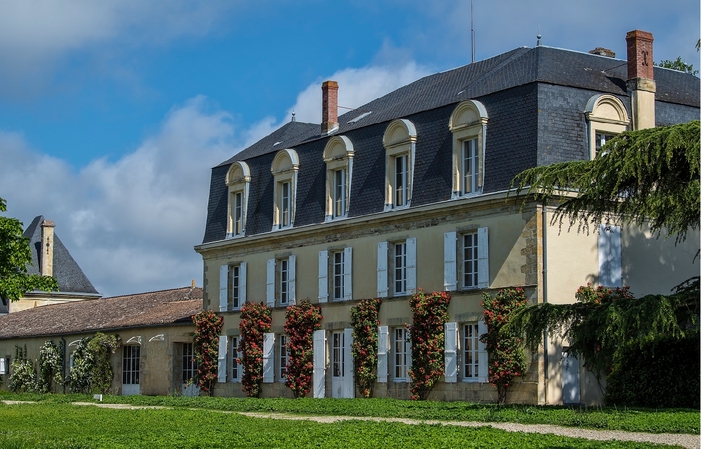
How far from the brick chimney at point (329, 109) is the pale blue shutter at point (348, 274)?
4.47 m

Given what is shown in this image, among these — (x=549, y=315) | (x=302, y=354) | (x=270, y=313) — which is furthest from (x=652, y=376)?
(x=270, y=313)

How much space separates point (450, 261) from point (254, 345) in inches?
326

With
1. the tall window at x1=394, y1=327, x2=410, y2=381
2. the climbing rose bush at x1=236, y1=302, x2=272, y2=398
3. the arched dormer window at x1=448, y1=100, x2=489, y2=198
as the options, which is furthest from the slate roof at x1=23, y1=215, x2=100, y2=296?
the arched dormer window at x1=448, y1=100, x2=489, y2=198

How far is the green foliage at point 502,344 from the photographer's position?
78.9 ft

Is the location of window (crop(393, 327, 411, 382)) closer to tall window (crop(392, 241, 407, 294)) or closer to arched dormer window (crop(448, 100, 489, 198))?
tall window (crop(392, 241, 407, 294))

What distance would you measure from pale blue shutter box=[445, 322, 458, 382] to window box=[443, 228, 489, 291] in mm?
955

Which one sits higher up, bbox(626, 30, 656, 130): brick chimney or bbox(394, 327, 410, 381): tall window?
bbox(626, 30, 656, 130): brick chimney

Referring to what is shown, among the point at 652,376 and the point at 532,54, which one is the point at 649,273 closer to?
the point at 652,376

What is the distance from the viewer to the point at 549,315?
1984 cm

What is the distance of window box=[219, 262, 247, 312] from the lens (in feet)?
111

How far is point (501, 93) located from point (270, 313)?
10503mm

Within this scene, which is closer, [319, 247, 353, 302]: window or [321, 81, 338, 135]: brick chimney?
[319, 247, 353, 302]: window

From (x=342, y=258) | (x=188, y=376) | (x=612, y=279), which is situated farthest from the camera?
(x=188, y=376)

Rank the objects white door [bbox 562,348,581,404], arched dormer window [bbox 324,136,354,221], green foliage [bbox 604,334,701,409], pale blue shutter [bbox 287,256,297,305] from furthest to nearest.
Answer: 1. pale blue shutter [bbox 287,256,297,305]
2. arched dormer window [bbox 324,136,354,221]
3. white door [bbox 562,348,581,404]
4. green foliage [bbox 604,334,701,409]
